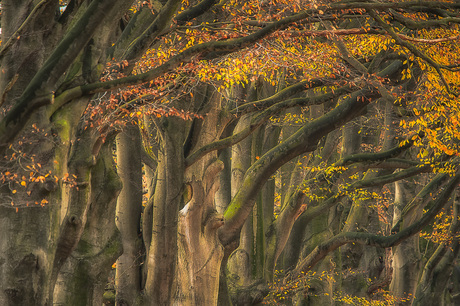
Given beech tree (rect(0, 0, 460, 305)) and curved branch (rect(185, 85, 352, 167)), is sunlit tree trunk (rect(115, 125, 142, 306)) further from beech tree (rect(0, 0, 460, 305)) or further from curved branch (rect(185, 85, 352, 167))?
curved branch (rect(185, 85, 352, 167))

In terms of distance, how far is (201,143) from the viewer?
11820 millimetres

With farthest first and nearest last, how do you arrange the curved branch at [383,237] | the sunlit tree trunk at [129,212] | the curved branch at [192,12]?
the curved branch at [383,237] < the sunlit tree trunk at [129,212] < the curved branch at [192,12]

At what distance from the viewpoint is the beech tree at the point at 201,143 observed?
22.8 feet

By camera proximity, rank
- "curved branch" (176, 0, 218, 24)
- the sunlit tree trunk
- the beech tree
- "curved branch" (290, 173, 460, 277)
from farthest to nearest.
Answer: "curved branch" (290, 173, 460, 277), the sunlit tree trunk, "curved branch" (176, 0, 218, 24), the beech tree

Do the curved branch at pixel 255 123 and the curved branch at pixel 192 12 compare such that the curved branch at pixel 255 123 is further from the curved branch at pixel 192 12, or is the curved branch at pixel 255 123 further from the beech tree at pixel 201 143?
the curved branch at pixel 192 12

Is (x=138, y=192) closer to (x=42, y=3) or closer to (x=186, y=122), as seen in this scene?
(x=186, y=122)

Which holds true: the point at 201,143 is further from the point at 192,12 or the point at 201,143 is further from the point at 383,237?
the point at 383,237

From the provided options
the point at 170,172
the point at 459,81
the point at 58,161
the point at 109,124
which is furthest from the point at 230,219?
the point at 58,161

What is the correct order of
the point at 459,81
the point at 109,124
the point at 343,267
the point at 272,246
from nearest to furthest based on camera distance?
the point at 109,124 < the point at 459,81 < the point at 272,246 < the point at 343,267

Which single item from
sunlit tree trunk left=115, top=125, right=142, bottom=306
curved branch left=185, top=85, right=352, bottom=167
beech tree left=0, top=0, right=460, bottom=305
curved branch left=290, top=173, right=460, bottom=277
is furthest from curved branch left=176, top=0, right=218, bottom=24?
curved branch left=290, top=173, right=460, bottom=277

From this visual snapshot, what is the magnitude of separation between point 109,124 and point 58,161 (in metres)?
2.11

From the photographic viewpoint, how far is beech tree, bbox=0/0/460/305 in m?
6.95

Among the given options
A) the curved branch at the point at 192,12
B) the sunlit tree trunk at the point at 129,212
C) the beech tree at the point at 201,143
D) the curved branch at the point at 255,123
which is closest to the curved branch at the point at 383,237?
the beech tree at the point at 201,143

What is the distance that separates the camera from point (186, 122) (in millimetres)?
11609
